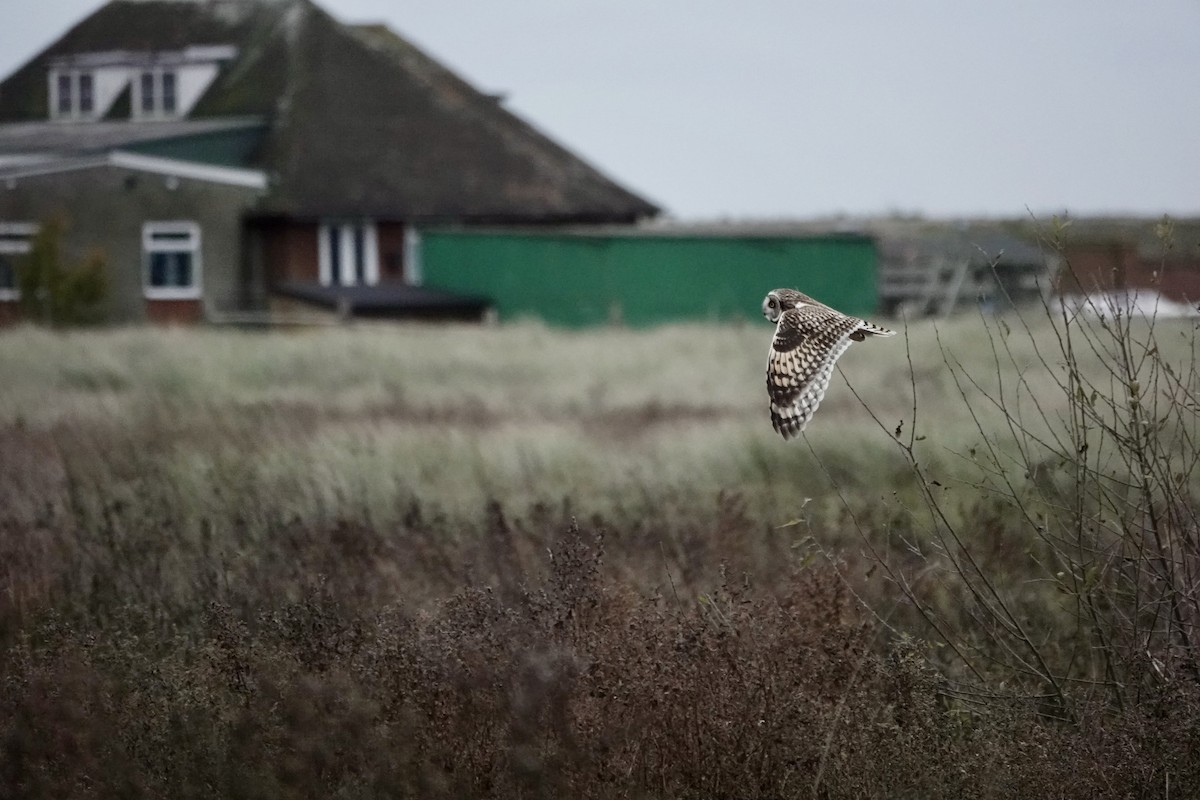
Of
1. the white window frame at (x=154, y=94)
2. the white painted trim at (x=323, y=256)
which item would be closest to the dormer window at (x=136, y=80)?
the white window frame at (x=154, y=94)

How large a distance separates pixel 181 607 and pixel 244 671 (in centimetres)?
150

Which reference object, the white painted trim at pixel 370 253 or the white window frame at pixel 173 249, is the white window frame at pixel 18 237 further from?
the white painted trim at pixel 370 253

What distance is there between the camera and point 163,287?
32000 millimetres

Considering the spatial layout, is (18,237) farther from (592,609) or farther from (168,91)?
(592,609)

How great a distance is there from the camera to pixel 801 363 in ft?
16.1

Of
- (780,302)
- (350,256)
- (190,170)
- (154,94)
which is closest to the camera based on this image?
(780,302)

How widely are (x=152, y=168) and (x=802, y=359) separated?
1093 inches

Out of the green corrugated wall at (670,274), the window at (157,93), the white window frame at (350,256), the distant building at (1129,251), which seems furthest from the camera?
the window at (157,93)

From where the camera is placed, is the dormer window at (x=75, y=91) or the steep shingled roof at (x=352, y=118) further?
the dormer window at (x=75, y=91)

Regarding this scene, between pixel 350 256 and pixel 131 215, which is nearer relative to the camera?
pixel 131 215

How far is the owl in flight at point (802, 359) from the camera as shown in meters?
4.86

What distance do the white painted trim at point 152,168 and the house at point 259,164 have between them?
39 mm

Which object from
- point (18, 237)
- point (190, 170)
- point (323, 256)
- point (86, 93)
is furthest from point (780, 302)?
point (86, 93)

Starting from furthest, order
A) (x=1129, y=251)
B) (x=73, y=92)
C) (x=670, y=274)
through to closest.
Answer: (x=73, y=92) < (x=1129, y=251) < (x=670, y=274)
